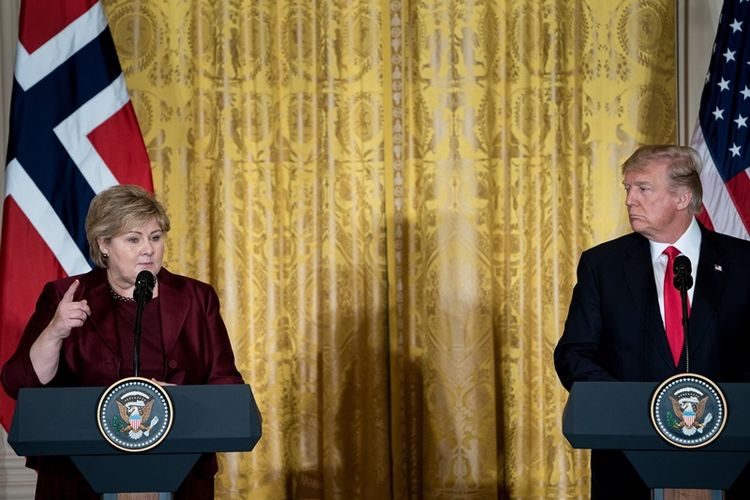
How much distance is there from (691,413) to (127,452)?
1434 millimetres

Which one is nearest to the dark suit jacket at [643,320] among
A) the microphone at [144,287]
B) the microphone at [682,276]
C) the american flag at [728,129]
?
the microphone at [682,276]

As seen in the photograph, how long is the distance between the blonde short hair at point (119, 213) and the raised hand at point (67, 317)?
289mm

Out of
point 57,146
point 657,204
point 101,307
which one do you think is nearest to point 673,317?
point 657,204

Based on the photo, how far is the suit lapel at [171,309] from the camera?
128 inches

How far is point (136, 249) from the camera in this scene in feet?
10.5

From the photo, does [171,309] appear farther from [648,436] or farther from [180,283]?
[648,436]

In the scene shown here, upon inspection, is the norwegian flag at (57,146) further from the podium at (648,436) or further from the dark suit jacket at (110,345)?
the podium at (648,436)

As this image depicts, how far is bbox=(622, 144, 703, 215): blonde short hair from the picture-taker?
11.0 ft

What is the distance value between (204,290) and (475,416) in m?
2.14

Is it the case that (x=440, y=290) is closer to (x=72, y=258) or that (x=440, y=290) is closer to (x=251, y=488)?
(x=251, y=488)

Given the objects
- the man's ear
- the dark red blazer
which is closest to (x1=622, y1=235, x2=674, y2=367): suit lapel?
the man's ear

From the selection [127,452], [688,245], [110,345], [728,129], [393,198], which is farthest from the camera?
[393,198]

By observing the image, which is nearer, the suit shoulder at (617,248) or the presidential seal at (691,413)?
the presidential seal at (691,413)

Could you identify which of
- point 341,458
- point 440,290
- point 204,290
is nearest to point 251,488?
point 341,458
